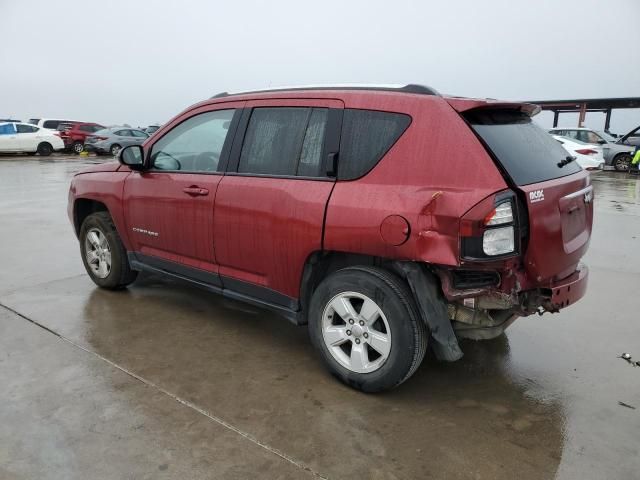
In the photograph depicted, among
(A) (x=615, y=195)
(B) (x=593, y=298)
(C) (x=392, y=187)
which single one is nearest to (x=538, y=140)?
(C) (x=392, y=187)

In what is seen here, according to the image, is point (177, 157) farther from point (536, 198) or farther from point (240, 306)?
point (536, 198)

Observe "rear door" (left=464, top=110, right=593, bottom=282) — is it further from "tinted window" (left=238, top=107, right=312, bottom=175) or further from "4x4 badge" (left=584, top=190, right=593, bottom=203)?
"tinted window" (left=238, top=107, right=312, bottom=175)

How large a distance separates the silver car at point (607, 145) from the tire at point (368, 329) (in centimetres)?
1880

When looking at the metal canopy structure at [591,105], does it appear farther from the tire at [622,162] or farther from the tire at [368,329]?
the tire at [368,329]

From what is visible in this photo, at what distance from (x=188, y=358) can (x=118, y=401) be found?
0.63 metres

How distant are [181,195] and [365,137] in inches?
61.4

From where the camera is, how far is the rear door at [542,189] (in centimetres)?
271

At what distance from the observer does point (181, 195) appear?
388 cm

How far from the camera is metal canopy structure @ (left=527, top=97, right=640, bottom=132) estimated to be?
2828 cm

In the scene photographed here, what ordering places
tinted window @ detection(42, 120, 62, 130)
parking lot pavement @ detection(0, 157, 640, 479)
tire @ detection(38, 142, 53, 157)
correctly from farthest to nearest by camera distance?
tinted window @ detection(42, 120, 62, 130) < tire @ detection(38, 142, 53, 157) < parking lot pavement @ detection(0, 157, 640, 479)

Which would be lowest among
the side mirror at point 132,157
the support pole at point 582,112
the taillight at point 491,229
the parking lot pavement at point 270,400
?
the parking lot pavement at point 270,400

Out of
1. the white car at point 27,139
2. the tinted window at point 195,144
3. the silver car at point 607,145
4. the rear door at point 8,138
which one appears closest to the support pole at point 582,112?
the silver car at point 607,145

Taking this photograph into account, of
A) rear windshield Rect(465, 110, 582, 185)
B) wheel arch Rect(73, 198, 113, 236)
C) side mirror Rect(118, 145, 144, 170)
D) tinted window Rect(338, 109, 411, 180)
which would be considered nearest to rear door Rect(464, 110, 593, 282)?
rear windshield Rect(465, 110, 582, 185)

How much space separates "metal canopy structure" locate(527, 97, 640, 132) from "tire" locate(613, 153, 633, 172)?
7.78 metres
